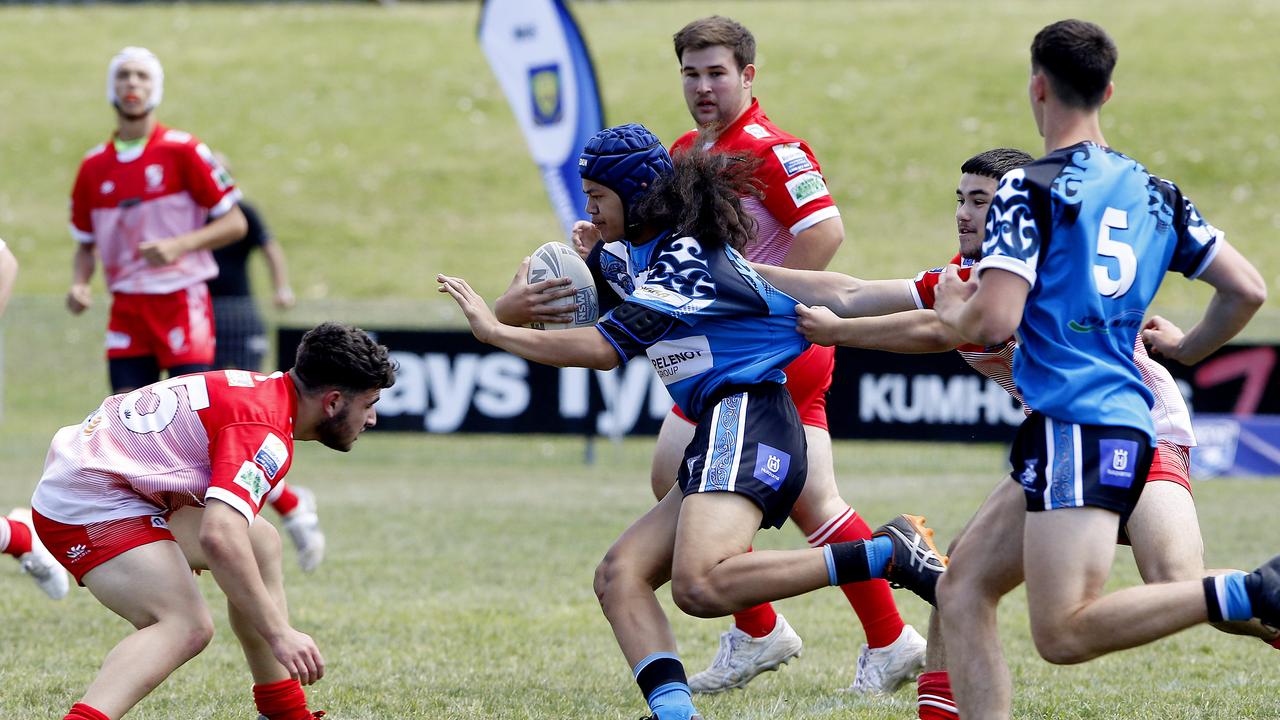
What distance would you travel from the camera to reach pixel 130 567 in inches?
161

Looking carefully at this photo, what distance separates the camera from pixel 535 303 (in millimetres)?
4402

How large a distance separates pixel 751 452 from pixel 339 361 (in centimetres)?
117

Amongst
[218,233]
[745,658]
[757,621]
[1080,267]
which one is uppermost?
[1080,267]

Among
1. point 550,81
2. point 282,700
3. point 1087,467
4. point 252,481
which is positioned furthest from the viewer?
point 550,81

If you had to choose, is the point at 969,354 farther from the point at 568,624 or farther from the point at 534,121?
the point at 534,121

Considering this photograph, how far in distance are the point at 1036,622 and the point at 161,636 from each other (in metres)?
2.27

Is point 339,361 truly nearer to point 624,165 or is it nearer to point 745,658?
point 624,165

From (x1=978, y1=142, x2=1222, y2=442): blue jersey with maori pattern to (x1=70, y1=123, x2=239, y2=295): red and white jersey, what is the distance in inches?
203

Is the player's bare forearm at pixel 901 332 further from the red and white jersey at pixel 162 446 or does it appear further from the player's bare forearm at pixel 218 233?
the player's bare forearm at pixel 218 233

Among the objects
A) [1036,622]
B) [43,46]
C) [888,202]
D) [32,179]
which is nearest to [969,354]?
[1036,622]

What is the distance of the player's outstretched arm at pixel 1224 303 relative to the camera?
3.79 meters

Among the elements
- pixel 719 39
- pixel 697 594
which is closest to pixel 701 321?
pixel 697 594

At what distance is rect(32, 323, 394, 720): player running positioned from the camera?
155 inches

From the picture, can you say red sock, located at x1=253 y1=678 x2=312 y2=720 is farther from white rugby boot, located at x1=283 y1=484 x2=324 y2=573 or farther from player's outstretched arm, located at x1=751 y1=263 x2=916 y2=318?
white rugby boot, located at x1=283 y1=484 x2=324 y2=573
